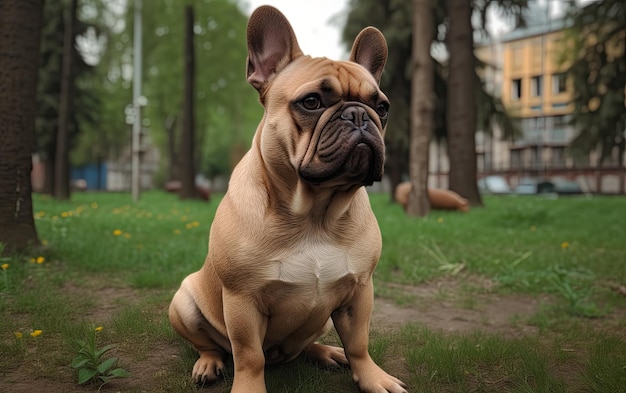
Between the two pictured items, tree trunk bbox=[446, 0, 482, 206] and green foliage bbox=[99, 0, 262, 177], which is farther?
green foliage bbox=[99, 0, 262, 177]

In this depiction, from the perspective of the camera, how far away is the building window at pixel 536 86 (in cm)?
5359

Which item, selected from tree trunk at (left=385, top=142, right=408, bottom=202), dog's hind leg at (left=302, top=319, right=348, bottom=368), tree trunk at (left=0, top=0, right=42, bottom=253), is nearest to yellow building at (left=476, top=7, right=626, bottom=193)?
tree trunk at (left=385, top=142, right=408, bottom=202)

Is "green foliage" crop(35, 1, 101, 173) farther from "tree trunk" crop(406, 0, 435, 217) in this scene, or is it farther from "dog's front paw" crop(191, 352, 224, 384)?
"dog's front paw" crop(191, 352, 224, 384)

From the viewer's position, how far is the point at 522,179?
48.8 metres

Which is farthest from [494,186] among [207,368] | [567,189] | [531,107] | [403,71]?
[207,368]

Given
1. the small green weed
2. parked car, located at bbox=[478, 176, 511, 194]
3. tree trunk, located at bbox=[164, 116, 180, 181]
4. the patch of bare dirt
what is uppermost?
tree trunk, located at bbox=[164, 116, 180, 181]

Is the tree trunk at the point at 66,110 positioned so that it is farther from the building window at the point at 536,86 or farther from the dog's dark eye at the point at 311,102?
the building window at the point at 536,86

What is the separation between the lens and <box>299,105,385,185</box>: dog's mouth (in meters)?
2.41

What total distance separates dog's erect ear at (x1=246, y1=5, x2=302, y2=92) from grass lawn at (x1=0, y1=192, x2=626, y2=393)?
161 cm

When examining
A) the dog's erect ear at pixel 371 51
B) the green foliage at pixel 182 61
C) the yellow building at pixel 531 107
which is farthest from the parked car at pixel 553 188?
the dog's erect ear at pixel 371 51

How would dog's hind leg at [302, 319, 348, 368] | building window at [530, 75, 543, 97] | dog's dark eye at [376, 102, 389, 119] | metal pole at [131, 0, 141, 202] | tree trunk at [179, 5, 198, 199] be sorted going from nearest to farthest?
dog's dark eye at [376, 102, 389, 119], dog's hind leg at [302, 319, 348, 368], metal pole at [131, 0, 141, 202], tree trunk at [179, 5, 198, 199], building window at [530, 75, 543, 97]

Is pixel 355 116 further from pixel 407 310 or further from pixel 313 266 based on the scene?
pixel 407 310

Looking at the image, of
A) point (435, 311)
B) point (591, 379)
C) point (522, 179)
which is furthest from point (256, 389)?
point (522, 179)

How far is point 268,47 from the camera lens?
2807 millimetres
